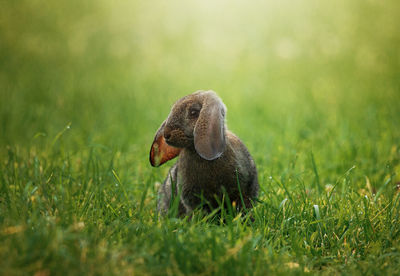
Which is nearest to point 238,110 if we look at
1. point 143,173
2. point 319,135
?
point 319,135

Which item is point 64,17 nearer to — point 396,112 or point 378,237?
point 396,112

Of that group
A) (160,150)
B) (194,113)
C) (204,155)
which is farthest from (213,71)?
(204,155)

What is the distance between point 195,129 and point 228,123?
11.4 ft

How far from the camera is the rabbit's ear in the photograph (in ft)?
11.1

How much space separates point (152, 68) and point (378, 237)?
702 centimetres

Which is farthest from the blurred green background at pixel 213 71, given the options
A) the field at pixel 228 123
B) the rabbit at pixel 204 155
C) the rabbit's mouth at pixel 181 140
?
the rabbit's mouth at pixel 181 140

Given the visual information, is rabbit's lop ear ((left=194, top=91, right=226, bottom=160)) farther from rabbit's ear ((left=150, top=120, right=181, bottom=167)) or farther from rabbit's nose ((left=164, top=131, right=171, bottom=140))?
rabbit's ear ((left=150, top=120, right=181, bottom=167))

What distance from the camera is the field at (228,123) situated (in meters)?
2.48

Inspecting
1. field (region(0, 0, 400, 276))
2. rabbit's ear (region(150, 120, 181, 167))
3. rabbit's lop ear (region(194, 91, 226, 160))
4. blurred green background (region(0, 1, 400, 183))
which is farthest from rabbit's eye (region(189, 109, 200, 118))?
blurred green background (region(0, 1, 400, 183))

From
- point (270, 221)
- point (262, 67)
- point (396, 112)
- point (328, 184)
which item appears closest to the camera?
point (270, 221)

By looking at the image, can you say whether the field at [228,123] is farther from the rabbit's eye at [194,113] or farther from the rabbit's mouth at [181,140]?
the rabbit's eye at [194,113]

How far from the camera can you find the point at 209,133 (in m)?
2.83

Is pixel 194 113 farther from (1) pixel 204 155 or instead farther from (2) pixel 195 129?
(1) pixel 204 155

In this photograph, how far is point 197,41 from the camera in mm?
10055
